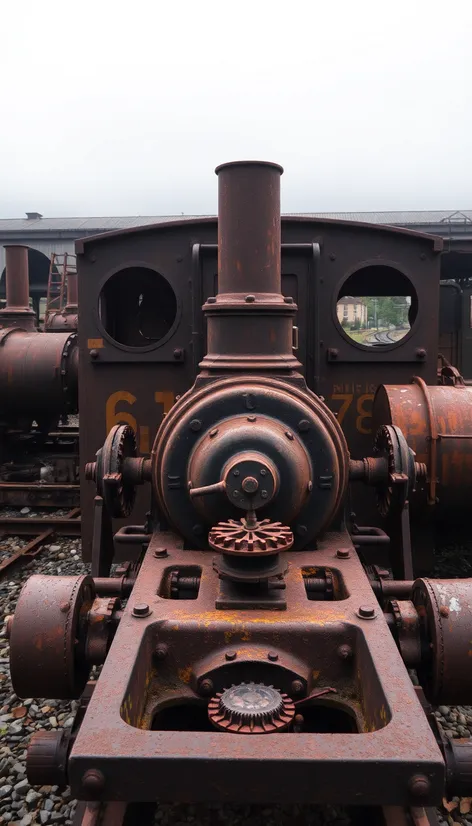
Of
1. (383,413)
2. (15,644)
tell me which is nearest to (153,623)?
(15,644)

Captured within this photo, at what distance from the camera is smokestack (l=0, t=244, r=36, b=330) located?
9227mm

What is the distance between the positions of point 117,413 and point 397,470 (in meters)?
2.31

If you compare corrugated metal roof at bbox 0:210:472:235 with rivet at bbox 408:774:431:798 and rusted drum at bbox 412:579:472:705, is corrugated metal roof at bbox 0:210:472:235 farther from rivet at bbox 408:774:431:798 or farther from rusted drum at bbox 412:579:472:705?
rivet at bbox 408:774:431:798

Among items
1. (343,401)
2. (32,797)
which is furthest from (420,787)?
(343,401)

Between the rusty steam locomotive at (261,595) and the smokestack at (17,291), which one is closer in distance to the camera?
the rusty steam locomotive at (261,595)

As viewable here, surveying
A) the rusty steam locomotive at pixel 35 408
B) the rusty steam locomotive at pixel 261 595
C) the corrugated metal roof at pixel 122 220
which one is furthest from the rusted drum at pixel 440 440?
the corrugated metal roof at pixel 122 220

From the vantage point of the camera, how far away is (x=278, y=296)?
343 centimetres

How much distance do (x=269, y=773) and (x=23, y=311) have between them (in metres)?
8.36

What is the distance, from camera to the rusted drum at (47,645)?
2.55m

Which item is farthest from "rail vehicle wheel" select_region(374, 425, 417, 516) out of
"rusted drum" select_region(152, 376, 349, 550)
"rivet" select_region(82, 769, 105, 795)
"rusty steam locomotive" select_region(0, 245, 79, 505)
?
"rusty steam locomotive" select_region(0, 245, 79, 505)

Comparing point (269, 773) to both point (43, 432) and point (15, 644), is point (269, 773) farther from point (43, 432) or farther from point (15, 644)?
point (43, 432)

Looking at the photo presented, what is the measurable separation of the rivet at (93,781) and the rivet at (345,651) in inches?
38.5

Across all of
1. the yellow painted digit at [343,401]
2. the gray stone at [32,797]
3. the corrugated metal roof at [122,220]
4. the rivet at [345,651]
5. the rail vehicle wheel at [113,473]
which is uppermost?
the corrugated metal roof at [122,220]

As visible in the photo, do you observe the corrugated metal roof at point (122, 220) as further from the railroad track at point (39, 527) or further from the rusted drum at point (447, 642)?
the rusted drum at point (447, 642)
